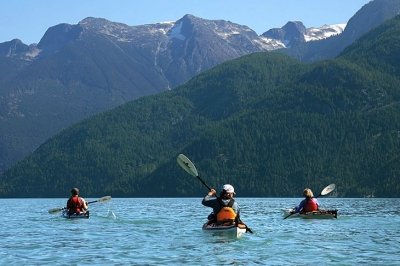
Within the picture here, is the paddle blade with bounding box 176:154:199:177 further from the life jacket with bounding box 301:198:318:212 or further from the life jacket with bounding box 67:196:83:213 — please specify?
the life jacket with bounding box 67:196:83:213

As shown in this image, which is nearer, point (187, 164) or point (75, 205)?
point (187, 164)

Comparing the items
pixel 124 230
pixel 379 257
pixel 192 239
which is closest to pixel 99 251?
pixel 192 239

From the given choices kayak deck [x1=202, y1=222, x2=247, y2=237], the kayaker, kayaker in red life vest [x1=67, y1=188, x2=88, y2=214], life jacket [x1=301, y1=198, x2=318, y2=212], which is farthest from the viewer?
kayaker in red life vest [x1=67, y1=188, x2=88, y2=214]

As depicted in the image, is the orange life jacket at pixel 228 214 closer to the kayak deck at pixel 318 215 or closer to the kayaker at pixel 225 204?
the kayaker at pixel 225 204

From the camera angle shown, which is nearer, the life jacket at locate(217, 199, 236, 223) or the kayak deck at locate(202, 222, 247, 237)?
the kayak deck at locate(202, 222, 247, 237)

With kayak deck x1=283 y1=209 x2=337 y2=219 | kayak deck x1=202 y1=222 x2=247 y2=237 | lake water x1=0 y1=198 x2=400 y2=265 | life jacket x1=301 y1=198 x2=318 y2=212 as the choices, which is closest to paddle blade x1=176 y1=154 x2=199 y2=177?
lake water x1=0 y1=198 x2=400 y2=265

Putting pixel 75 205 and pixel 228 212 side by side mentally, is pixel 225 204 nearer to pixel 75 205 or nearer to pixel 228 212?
pixel 228 212

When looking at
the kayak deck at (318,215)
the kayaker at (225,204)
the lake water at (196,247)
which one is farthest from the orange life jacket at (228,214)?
the kayak deck at (318,215)

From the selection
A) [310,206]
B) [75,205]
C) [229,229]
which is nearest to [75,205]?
[75,205]

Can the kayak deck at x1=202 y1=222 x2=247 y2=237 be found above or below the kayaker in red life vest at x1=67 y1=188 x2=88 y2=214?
below

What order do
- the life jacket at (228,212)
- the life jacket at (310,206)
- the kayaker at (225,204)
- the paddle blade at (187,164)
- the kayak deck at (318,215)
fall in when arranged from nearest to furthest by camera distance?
the kayaker at (225,204), the life jacket at (228,212), the paddle blade at (187,164), the life jacket at (310,206), the kayak deck at (318,215)

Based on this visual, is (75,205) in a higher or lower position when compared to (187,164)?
lower

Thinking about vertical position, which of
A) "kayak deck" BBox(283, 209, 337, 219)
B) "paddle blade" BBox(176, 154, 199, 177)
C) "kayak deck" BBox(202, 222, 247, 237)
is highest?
"paddle blade" BBox(176, 154, 199, 177)

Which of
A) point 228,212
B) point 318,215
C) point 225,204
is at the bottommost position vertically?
point 228,212
